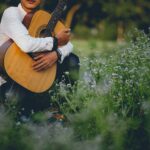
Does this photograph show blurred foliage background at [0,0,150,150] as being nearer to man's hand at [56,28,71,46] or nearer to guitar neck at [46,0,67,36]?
man's hand at [56,28,71,46]

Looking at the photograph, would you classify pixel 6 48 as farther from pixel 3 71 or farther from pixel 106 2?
pixel 106 2

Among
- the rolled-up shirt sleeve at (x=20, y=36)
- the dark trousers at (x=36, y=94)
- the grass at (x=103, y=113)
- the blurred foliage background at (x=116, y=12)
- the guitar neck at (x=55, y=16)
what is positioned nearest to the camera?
the grass at (x=103, y=113)

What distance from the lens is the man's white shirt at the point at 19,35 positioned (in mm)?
6547

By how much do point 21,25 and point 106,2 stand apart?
30370 mm

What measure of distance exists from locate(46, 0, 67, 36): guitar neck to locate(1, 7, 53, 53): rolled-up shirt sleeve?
0.24 meters

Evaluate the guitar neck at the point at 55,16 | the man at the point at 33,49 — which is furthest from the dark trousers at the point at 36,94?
the guitar neck at the point at 55,16

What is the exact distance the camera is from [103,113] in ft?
18.3

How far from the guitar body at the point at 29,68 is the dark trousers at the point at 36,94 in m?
0.07

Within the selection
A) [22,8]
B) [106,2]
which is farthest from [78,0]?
[22,8]

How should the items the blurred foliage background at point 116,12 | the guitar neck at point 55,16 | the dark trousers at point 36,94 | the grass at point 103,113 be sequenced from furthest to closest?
the blurred foliage background at point 116,12 → the guitar neck at point 55,16 → the dark trousers at point 36,94 → the grass at point 103,113

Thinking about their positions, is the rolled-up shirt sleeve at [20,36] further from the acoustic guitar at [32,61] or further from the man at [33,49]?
the acoustic guitar at [32,61]

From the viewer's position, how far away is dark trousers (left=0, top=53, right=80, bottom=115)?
6.69 metres

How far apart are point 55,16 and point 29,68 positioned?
586mm

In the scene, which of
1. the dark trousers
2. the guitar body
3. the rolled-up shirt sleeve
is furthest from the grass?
the rolled-up shirt sleeve
